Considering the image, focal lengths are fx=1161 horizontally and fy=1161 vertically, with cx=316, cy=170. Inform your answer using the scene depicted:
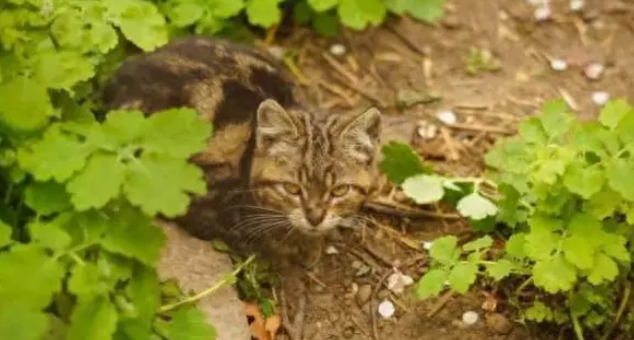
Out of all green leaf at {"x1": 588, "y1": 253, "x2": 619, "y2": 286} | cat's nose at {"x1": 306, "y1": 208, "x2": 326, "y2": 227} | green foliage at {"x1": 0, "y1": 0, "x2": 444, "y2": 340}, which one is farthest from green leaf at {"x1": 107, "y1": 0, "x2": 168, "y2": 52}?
green leaf at {"x1": 588, "y1": 253, "x2": 619, "y2": 286}

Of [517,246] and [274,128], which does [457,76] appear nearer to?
[274,128]

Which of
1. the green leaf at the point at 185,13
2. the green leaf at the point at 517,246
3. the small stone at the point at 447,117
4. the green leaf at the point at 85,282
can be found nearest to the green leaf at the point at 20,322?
the green leaf at the point at 85,282

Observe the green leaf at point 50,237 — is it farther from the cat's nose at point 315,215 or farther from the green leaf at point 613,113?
the green leaf at point 613,113

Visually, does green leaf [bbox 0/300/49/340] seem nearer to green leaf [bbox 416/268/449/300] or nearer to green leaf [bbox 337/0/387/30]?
green leaf [bbox 416/268/449/300]

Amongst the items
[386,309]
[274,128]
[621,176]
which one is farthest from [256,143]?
[621,176]

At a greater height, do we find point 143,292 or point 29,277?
point 29,277

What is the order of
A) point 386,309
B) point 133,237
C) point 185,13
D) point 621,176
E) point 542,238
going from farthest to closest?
point 185,13 → point 386,309 → point 542,238 → point 621,176 → point 133,237

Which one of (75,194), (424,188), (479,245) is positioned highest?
(75,194)
